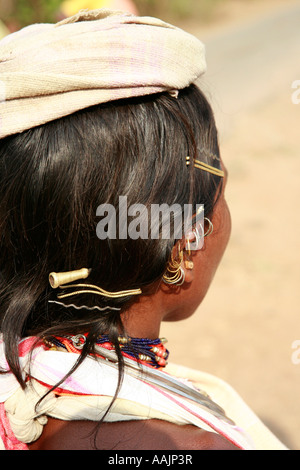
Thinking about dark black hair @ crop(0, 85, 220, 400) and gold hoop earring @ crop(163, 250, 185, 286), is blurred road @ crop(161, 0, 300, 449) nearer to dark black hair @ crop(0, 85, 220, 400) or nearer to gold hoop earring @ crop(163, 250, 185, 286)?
dark black hair @ crop(0, 85, 220, 400)

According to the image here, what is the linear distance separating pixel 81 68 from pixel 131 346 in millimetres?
751

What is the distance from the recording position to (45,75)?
1.36 m

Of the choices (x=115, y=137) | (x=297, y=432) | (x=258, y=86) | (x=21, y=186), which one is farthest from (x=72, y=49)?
(x=258, y=86)

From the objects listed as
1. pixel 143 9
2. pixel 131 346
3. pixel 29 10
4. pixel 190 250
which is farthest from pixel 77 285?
pixel 143 9

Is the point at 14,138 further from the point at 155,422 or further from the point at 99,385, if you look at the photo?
the point at 155,422

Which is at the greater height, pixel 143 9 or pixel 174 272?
pixel 143 9

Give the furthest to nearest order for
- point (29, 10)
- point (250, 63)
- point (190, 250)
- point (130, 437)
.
Result: point (29, 10)
point (250, 63)
point (190, 250)
point (130, 437)

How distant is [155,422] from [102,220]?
528mm

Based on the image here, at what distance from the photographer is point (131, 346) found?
1.55 metres

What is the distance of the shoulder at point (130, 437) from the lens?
136 centimetres

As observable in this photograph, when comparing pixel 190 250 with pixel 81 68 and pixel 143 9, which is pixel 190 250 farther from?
pixel 143 9

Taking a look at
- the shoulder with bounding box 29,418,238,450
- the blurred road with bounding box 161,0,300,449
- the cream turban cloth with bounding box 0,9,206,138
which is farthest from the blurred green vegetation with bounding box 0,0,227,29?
the shoulder with bounding box 29,418,238,450

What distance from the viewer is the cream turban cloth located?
4.50ft

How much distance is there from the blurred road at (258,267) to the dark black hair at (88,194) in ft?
1.34
